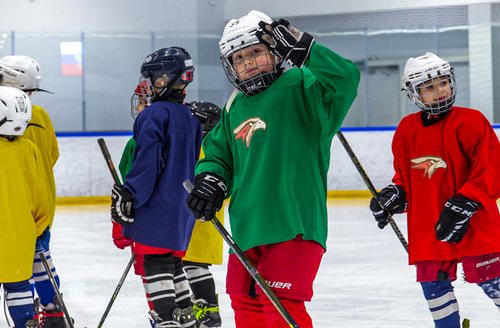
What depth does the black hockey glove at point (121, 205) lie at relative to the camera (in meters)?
2.32

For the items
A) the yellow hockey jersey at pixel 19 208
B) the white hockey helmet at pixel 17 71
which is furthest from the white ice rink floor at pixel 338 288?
the white hockey helmet at pixel 17 71

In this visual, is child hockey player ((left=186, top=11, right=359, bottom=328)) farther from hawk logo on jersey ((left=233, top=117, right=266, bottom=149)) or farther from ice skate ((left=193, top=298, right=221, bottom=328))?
ice skate ((left=193, top=298, right=221, bottom=328))

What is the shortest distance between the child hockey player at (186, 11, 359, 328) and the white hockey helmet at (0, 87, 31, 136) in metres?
0.97

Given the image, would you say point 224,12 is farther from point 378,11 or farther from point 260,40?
point 260,40

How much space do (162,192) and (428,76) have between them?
1.17 m

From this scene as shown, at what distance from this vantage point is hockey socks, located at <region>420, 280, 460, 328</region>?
2135 millimetres

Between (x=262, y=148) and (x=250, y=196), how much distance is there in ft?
0.48

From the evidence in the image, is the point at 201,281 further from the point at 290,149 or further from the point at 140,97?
the point at 290,149

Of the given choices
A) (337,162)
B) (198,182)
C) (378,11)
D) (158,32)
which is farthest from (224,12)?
(198,182)

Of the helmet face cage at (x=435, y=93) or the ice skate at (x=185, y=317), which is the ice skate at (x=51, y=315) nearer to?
the ice skate at (x=185, y=317)

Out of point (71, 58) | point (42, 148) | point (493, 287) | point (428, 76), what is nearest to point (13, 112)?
point (42, 148)

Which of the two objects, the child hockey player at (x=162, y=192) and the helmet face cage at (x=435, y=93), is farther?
the child hockey player at (x=162, y=192)

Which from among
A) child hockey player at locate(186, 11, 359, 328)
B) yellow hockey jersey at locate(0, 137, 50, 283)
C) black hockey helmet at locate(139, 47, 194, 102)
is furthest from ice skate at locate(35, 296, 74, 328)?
child hockey player at locate(186, 11, 359, 328)

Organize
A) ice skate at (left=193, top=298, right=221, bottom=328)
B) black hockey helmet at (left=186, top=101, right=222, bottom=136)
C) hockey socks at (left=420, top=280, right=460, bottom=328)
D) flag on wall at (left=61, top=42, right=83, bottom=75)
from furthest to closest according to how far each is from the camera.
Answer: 1. flag on wall at (left=61, top=42, right=83, bottom=75)
2. black hockey helmet at (left=186, top=101, right=222, bottom=136)
3. ice skate at (left=193, top=298, right=221, bottom=328)
4. hockey socks at (left=420, top=280, right=460, bottom=328)
